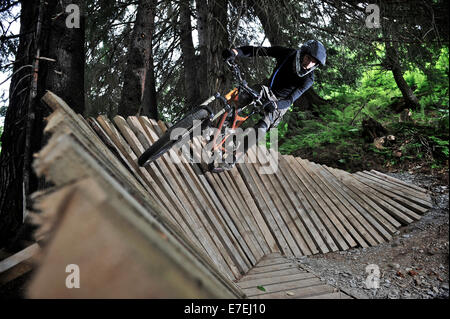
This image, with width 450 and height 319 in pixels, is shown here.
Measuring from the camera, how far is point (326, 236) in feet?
15.2

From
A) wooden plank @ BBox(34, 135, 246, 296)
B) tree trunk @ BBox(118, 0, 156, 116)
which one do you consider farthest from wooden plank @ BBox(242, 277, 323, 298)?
tree trunk @ BBox(118, 0, 156, 116)

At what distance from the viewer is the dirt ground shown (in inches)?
119

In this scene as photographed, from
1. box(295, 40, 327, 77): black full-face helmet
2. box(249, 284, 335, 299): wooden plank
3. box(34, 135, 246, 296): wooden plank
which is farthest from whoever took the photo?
box(295, 40, 327, 77): black full-face helmet

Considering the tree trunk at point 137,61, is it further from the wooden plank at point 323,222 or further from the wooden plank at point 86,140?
the wooden plank at point 86,140

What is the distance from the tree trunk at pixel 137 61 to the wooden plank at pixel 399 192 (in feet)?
16.5

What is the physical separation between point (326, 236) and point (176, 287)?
14.8ft

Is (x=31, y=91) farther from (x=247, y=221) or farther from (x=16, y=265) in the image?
(x=247, y=221)

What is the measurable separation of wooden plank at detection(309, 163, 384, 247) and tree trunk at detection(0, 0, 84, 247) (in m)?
4.31

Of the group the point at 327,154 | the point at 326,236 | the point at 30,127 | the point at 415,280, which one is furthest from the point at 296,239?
the point at 327,154

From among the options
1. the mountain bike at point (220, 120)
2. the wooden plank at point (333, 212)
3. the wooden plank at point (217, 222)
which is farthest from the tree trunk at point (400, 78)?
the wooden plank at point (217, 222)

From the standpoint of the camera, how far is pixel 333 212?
16.3 feet

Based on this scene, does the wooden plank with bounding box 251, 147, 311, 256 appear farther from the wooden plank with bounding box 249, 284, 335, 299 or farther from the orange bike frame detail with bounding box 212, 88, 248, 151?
the wooden plank with bounding box 249, 284, 335, 299

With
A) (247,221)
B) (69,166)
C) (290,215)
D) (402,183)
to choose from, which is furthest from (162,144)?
(402,183)

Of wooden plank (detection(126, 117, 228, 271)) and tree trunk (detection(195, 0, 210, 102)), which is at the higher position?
tree trunk (detection(195, 0, 210, 102))
